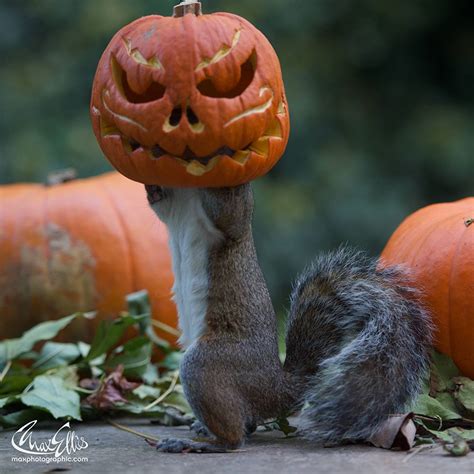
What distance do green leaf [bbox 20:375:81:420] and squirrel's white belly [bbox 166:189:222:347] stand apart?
0.48 meters

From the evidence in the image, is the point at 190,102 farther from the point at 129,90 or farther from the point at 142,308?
the point at 142,308

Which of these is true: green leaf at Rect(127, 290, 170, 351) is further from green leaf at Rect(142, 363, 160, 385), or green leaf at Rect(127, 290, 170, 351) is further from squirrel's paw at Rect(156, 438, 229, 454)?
squirrel's paw at Rect(156, 438, 229, 454)

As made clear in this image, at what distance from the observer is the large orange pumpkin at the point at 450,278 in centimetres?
273

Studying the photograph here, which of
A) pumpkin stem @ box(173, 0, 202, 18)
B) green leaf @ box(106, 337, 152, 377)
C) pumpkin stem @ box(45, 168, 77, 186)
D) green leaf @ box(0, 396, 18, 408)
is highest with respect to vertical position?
pumpkin stem @ box(173, 0, 202, 18)

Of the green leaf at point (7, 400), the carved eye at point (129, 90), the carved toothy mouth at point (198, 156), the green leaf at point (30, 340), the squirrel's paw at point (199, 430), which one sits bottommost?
the squirrel's paw at point (199, 430)

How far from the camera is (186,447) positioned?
2.45m

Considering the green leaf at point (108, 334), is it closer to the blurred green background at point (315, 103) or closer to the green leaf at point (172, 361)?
the green leaf at point (172, 361)

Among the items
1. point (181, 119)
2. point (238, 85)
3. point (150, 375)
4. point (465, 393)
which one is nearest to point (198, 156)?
point (181, 119)

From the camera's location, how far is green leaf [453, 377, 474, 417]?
2619 millimetres

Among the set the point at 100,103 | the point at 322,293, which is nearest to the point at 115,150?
the point at 100,103

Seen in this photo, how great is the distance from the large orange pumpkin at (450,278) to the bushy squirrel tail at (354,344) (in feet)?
0.40

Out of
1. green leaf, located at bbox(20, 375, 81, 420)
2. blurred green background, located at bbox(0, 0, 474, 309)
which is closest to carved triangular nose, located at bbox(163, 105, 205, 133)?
green leaf, located at bbox(20, 375, 81, 420)

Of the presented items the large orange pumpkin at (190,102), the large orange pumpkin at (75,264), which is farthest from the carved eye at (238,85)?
the large orange pumpkin at (75,264)

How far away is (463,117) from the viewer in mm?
5957
